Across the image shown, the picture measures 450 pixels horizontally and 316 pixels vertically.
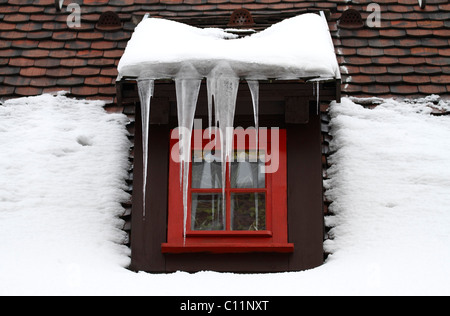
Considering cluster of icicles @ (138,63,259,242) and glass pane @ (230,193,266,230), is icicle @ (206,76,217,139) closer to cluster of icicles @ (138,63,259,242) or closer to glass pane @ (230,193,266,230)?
cluster of icicles @ (138,63,259,242)

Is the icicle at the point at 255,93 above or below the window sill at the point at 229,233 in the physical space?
above

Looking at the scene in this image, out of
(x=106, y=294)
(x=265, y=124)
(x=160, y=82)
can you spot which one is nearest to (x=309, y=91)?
(x=265, y=124)

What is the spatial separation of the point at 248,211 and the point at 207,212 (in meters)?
0.27

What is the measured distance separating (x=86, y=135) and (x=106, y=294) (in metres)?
1.64

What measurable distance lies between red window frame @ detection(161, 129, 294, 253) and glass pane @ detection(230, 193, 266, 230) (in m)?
0.03

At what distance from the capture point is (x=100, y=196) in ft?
15.2

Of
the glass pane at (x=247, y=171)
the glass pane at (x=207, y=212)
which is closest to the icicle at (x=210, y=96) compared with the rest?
the glass pane at (x=247, y=171)

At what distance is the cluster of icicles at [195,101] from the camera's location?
4320 mm

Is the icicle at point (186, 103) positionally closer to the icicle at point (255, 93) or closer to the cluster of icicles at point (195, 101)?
the cluster of icicles at point (195, 101)

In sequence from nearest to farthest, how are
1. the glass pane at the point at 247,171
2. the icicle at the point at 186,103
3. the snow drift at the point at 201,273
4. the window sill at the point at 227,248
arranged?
the snow drift at the point at 201,273, the window sill at the point at 227,248, the icicle at the point at 186,103, the glass pane at the point at 247,171

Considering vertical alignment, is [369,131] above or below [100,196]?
above
